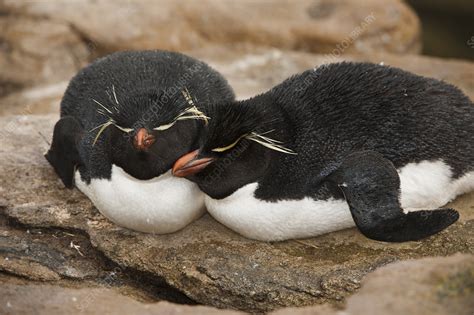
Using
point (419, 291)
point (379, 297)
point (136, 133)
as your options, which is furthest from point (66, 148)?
point (419, 291)

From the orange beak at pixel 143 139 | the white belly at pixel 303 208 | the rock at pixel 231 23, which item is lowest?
the rock at pixel 231 23

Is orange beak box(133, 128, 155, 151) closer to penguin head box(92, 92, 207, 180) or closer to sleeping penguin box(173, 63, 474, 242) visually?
penguin head box(92, 92, 207, 180)

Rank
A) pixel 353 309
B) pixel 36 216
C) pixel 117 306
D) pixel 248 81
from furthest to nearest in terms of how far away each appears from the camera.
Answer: pixel 248 81 < pixel 36 216 < pixel 117 306 < pixel 353 309

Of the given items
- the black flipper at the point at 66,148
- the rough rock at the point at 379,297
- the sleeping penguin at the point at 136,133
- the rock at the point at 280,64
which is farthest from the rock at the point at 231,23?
the rough rock at the point at 379,297

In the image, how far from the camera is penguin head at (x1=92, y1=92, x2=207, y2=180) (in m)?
4.60

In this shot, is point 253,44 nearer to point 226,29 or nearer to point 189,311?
point 226,29

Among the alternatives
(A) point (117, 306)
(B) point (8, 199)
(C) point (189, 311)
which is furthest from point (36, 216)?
(C) point (189, 311)

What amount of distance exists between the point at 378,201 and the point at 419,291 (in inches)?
32.9

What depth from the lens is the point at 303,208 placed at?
188 inches

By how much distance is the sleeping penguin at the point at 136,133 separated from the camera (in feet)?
15.3

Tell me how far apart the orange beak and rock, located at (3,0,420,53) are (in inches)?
180

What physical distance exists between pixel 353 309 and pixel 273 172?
46.6 inches

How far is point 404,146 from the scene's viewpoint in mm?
4805

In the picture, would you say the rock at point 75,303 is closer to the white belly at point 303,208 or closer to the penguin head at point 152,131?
the penguin head at point 152,131
